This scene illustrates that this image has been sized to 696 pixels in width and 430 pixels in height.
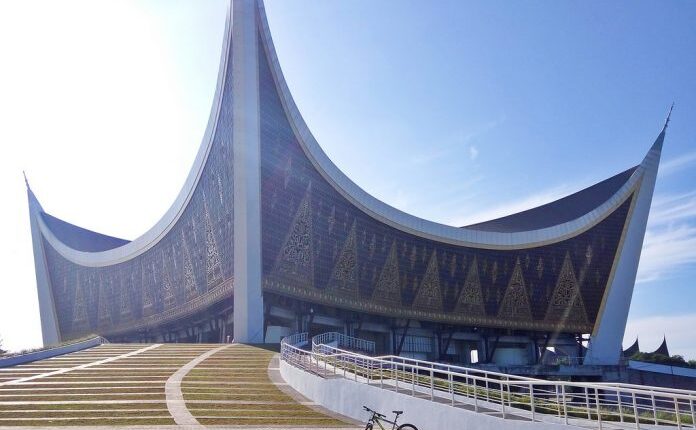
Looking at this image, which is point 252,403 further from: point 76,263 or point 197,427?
point 76,263

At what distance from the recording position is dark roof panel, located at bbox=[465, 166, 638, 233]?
38.1 m

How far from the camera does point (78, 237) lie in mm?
46156

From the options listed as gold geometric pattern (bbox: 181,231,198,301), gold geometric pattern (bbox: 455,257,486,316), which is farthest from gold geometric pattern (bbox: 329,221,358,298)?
gold geometric pattern (bbox: 455,257,486,316)

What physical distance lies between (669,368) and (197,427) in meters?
31.6

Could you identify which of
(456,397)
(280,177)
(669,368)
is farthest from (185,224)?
(669,368)

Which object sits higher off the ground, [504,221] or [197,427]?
[504,221]

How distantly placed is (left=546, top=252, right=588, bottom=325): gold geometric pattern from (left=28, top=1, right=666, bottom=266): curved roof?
6.43 feet

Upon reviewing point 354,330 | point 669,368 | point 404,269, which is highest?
point 404,269

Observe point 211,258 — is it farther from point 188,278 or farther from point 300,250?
point 300,250

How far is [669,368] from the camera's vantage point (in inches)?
1266

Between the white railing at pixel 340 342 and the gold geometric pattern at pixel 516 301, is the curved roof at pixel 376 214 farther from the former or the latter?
the white railing at pixel 340 342

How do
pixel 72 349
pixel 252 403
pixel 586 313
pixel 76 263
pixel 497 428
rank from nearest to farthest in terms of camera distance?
pixel 497 428
pixel 252 403
pixel 72 349
pixel 586 313
pixel 76 263

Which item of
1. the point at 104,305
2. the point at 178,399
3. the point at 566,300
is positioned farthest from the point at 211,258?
the point at 566,300

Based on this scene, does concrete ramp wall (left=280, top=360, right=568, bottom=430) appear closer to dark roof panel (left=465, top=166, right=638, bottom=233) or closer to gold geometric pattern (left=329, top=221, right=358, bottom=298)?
gold geometric pattern (left=329, top=221, right=358, bottom=298)
